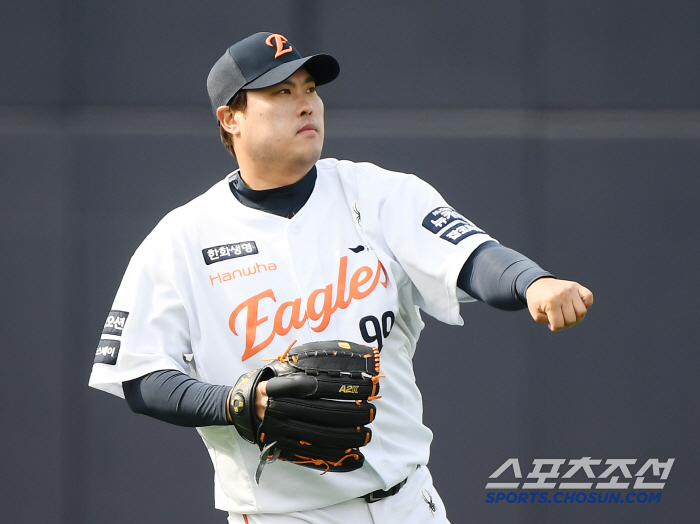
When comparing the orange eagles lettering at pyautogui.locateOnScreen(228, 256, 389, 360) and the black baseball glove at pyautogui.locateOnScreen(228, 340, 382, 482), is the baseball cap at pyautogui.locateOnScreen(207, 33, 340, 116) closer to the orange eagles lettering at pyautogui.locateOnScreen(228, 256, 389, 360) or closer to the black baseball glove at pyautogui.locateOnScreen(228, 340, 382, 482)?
the orange eagles lettering at pyautogui.locateOnScreen(228, 256, 389, 360)

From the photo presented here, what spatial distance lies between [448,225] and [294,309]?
388 mm

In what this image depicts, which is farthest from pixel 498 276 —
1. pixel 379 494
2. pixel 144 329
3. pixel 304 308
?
pixel 144 329

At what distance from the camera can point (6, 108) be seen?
327cm

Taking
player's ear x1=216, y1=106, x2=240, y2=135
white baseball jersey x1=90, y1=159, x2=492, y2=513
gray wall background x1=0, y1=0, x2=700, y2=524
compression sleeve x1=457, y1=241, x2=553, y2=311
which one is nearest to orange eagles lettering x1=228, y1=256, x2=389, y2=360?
white baseball jersey x1=90, y1=159, x2=492, y2=513

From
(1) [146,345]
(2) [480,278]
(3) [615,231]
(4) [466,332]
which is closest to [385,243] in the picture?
(2) [480,278]

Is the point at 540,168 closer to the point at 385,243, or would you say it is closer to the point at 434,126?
the point at 434,126

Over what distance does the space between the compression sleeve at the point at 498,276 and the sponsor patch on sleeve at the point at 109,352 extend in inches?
30.2

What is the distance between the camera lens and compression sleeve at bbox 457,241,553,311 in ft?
4.95

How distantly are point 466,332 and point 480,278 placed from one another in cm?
169

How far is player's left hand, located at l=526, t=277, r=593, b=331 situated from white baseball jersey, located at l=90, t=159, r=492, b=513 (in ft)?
1.08

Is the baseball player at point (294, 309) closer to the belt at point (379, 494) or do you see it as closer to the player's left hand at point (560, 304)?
the belt at point (379, 494)

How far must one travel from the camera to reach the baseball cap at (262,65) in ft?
6.19

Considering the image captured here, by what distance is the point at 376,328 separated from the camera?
1.80m

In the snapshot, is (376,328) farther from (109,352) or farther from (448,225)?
(109,352)
